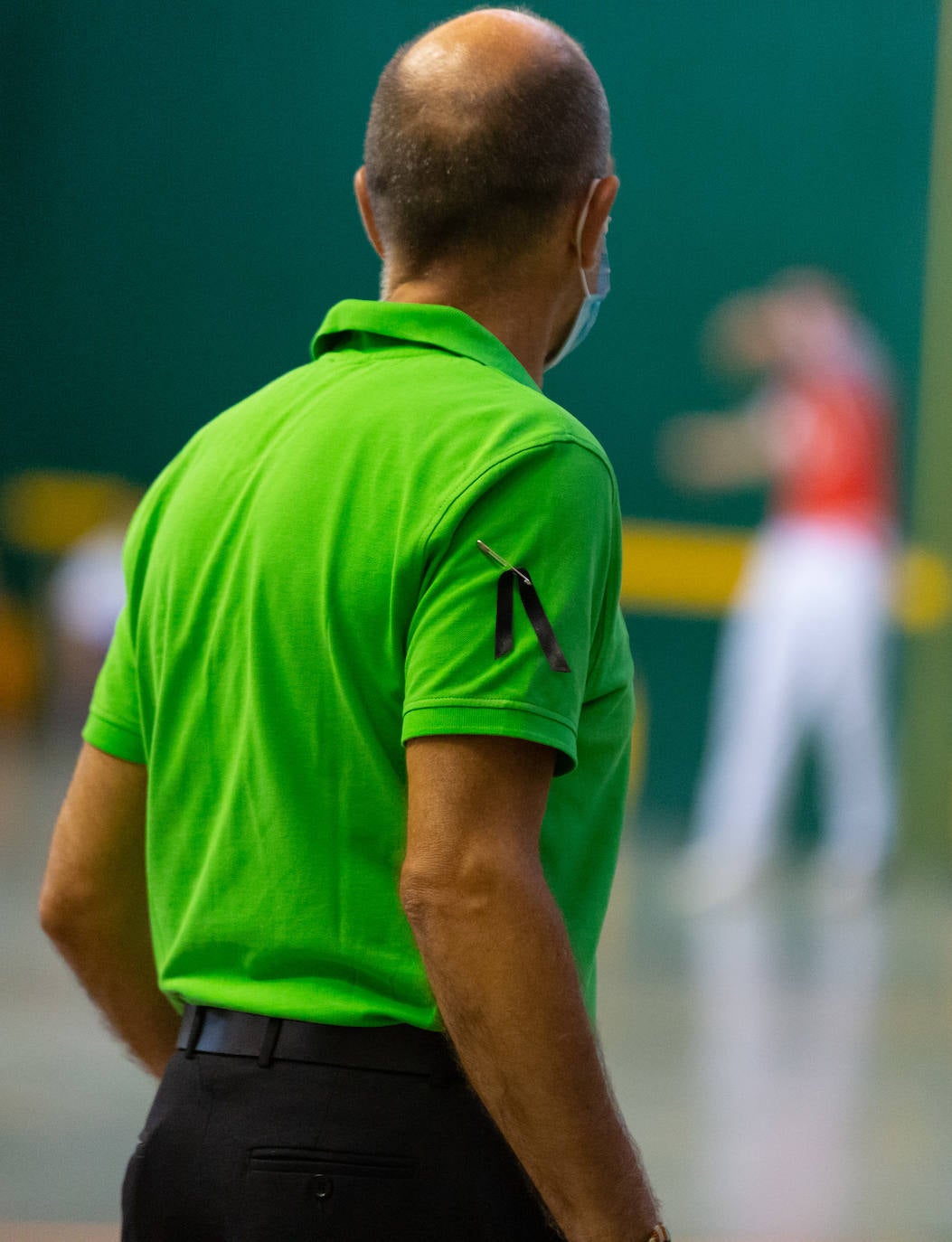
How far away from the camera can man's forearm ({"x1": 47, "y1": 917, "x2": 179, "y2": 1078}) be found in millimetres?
1327

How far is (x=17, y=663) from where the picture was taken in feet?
30.9

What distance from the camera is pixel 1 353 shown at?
29.4ft

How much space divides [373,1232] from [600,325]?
18.3 ft

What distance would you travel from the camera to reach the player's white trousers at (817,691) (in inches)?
208

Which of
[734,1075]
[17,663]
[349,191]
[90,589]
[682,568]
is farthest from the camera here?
[17,663]

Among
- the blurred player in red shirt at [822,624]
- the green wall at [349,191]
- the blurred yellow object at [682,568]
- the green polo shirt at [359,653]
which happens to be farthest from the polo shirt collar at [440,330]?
the blurred yellow object at [682,568]

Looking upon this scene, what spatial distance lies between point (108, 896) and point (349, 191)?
5.92 m

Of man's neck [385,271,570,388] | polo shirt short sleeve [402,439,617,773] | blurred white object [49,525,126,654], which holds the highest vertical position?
man's neck [385,271,570,388]

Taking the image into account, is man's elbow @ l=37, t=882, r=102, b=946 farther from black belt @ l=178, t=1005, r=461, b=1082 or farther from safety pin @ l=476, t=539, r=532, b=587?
safety pin @ l=476, t=539, r=532, b=587

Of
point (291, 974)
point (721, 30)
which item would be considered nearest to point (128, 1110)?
point (291, 974)

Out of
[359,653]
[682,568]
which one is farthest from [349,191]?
[359,653]

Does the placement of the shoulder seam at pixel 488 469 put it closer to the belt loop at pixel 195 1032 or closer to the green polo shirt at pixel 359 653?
the green polo shirt at pixel 359 653

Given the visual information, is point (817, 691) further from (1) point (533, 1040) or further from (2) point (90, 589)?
(2) point (90, 589)

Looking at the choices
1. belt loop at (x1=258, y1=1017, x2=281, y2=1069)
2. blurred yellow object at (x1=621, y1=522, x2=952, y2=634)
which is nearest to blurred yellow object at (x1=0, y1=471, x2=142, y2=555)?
blurred yellow object at (x1=621, y1=522, x2=952, y2=634)
